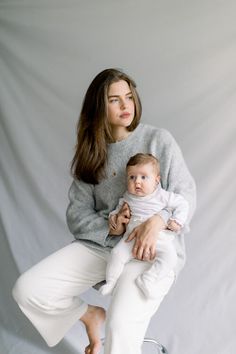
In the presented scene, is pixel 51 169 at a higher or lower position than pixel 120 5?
lower

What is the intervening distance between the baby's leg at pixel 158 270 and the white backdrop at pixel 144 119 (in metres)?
0.66

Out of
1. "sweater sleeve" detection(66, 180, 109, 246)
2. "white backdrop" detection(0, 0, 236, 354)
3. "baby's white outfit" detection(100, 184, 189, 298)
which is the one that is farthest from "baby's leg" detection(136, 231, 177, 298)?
"white backdrop" detection(0, 0, 236, 354)

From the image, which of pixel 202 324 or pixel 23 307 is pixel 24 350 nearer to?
pixel 23 307

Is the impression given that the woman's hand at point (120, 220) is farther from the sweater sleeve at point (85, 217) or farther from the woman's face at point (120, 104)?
the woman's face at point (120, 104)

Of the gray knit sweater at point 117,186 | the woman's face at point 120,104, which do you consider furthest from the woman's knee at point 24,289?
the woman's face at point 120,104

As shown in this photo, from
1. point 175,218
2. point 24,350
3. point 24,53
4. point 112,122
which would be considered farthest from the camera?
point 24,53

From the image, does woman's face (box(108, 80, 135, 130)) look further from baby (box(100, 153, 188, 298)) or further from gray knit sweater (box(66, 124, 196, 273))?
baby (box(100, 153, 188, 298))

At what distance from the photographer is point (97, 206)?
5.50 ft

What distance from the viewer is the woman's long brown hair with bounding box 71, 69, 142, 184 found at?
1555 millimetres

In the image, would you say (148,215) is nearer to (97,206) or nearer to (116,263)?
(116,263)

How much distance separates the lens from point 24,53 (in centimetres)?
213

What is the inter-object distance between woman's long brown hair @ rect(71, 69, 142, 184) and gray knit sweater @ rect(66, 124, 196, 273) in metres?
0.04

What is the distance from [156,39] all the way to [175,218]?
3.15 ft

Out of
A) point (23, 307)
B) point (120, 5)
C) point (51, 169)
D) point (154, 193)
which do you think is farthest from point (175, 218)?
point (120, 5)
